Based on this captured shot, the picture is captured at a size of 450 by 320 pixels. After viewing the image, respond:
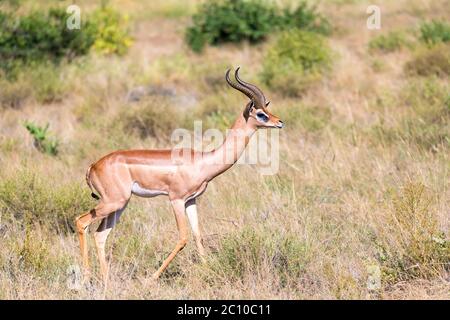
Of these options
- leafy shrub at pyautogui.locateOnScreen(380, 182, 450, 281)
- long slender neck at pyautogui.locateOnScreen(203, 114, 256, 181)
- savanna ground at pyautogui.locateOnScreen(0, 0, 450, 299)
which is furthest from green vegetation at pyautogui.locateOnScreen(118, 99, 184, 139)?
leafy shrub at pyautogui.locateOnScreen(380, 182, 450, 281)

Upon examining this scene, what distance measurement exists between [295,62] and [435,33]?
3.21 metres

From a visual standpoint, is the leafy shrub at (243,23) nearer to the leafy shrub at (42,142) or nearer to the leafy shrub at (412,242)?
the leafy shrub at (42,142)

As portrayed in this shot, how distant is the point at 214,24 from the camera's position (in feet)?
63.3

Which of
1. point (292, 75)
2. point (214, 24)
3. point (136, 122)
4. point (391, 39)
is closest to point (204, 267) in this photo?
point (136, 122)

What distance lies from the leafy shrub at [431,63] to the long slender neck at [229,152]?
8476mm

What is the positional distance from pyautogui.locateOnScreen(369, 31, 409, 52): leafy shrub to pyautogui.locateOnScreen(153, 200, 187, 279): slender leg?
11.9 metres

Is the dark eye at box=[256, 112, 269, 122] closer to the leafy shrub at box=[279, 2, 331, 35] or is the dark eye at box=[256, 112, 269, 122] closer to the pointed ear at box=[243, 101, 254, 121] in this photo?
the pointed ear at box=[243, 101, 254, 121]

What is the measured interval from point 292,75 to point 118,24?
24.4ft

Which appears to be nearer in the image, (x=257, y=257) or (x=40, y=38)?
(x=257, y=257)

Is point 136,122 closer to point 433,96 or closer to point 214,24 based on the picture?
point 433,96

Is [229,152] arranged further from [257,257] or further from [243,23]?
[243,23]

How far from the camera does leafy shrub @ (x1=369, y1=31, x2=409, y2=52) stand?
17.1 meters

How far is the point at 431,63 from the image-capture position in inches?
569

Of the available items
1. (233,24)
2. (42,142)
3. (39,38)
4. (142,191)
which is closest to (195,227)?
(142,191)
